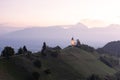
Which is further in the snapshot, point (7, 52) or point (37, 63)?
point (37, 63)

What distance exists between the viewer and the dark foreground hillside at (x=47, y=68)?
13125 cm

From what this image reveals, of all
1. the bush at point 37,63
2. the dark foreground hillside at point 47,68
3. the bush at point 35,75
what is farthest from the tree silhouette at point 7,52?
the bush at point 35,75

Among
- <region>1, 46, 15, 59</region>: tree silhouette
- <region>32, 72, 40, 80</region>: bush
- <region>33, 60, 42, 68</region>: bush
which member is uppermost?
<region>1, 46, 15, 59</region>: tree silhouette

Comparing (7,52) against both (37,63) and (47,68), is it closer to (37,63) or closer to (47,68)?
(37,63)

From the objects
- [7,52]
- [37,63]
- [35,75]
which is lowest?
[35,75]

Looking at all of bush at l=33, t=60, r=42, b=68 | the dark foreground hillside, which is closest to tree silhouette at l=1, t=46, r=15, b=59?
the dark foreground hillside

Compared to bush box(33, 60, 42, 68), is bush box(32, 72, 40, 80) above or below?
below

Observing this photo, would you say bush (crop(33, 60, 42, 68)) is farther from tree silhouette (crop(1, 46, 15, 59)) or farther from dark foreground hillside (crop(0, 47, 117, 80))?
tree silhouette (crop(1, 46, 15, 59))

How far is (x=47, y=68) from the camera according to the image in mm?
Result: 149875

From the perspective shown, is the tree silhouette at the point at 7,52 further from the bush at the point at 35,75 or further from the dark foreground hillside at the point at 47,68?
the bush at the point at 35,75

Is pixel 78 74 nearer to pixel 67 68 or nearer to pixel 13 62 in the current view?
pixel 67 68

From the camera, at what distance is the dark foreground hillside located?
13125 centimetres

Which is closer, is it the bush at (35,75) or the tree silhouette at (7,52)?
the bush at (35,75)

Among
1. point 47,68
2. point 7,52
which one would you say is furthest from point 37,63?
point 7,52
